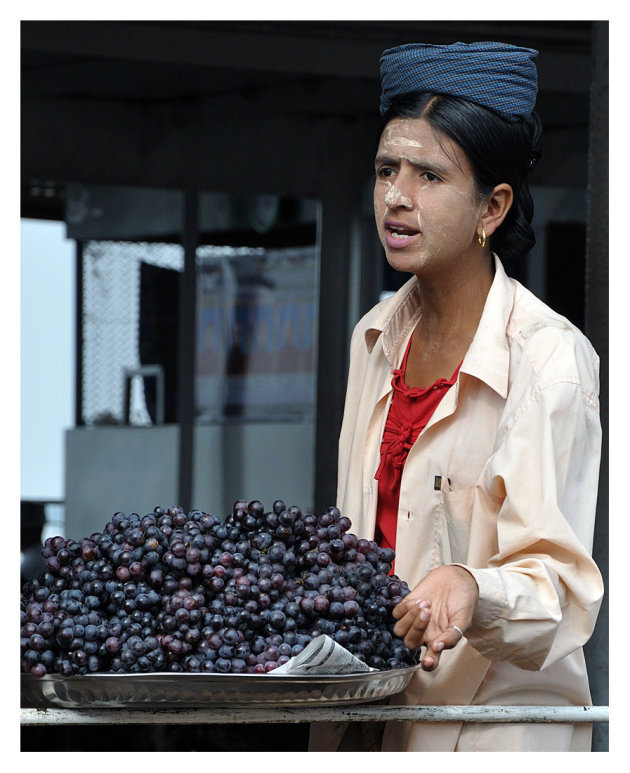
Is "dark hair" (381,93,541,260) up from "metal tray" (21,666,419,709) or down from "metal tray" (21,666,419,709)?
up

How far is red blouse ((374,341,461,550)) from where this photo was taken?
187 centimetres

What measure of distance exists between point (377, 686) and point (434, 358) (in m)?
0.68

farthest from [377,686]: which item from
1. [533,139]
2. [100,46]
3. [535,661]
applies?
[100,46]

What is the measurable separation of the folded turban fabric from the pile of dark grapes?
69cm

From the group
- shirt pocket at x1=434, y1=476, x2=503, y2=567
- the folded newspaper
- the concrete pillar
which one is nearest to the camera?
the folded newspaper

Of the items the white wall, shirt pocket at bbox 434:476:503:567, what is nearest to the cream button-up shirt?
shirt pocket at bbox 434:476:503:567

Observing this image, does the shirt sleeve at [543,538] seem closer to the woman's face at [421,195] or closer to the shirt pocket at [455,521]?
the shirt pocket at [455,521]

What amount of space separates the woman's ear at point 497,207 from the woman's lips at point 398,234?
0.49 feet

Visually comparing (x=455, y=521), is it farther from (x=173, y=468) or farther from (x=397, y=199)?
(x=173, y=468)

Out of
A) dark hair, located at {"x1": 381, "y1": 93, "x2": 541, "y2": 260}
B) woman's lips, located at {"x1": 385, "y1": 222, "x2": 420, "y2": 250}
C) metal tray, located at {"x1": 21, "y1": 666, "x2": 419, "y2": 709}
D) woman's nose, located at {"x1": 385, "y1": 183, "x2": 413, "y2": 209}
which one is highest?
dark hair, located at {"x1": 381, "y1": 93, "x2": 541, "y2": 260}

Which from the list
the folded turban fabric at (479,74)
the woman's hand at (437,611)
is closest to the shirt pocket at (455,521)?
the woman's hand at (437,611)

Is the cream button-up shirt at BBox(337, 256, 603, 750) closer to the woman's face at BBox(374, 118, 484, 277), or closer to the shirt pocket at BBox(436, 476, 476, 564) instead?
the shirt pocket at BBox(436, 476, 476, 564)

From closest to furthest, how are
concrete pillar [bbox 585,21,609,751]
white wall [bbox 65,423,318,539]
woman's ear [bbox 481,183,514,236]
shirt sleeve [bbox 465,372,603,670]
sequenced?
shirt sleeve [bbox 465,372,603,670], woman's ear [bbox 481,183,514,236], concrete pillar [bbox 585,21,609,751], white wall [bbox 65,423,318,539]
